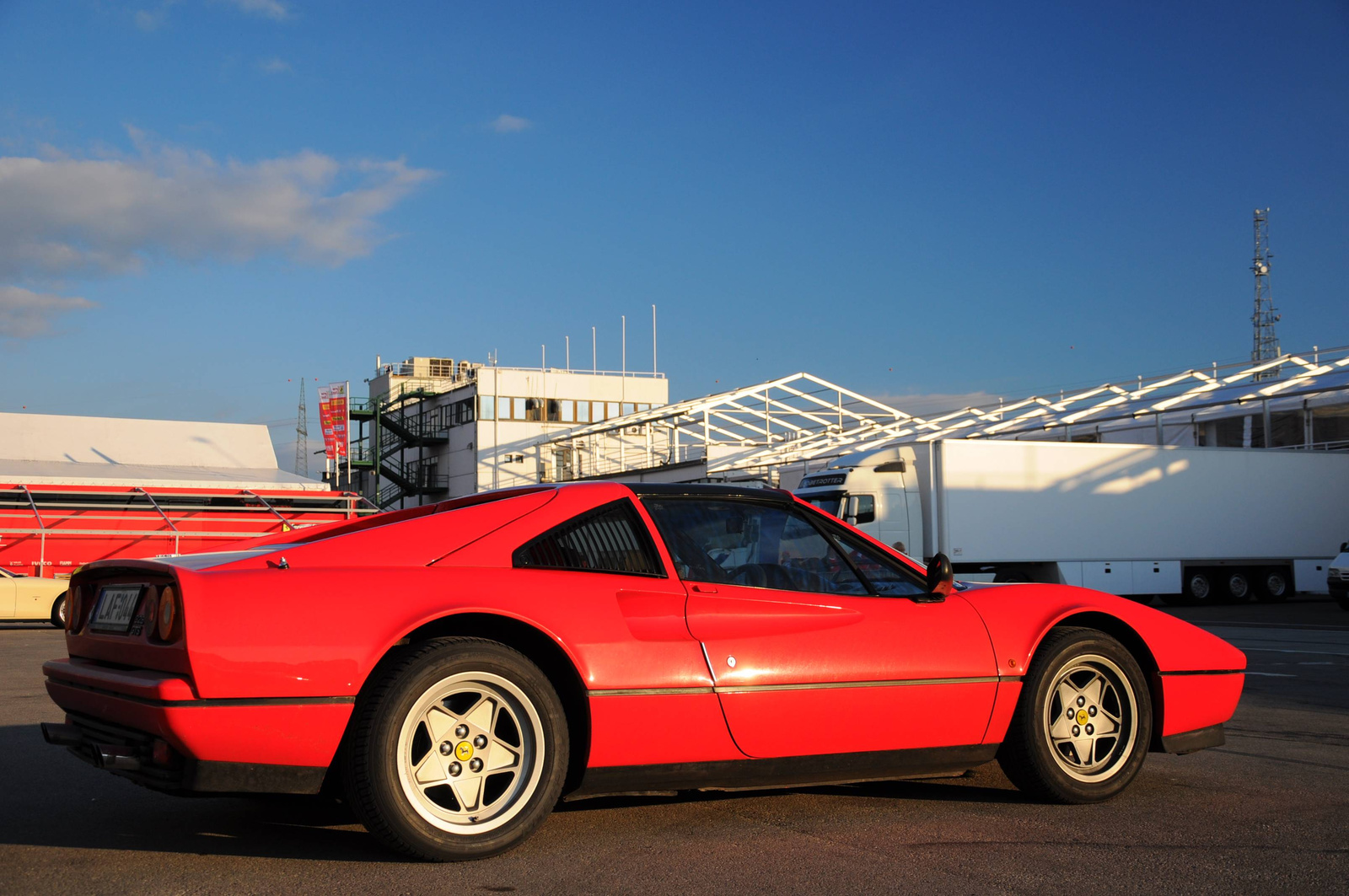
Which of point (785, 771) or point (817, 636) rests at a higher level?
point (817, 636)

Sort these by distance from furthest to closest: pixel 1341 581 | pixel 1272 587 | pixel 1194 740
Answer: pixel 1272 587, pixel 1341 581, pixel 1194 740

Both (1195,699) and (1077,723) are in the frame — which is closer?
(1077,723)

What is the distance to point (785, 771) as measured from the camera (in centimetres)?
421

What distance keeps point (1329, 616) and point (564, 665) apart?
2040cm

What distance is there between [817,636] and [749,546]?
0.47 m

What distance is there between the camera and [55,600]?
61.5 ft

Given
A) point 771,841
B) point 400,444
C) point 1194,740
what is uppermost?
point 400,444

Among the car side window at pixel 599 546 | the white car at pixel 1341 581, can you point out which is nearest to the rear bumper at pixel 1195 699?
the car side window at pixel 599 546

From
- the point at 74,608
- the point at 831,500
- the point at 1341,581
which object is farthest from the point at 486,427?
the point at 74,608

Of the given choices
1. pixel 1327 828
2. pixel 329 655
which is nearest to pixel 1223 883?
pixel 1327 828

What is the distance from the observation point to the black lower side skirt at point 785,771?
3.97m

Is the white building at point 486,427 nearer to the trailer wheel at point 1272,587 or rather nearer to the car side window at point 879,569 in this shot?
the trailer wheel at point 1272,587

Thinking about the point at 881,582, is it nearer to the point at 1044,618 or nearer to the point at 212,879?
the point at 1044,618

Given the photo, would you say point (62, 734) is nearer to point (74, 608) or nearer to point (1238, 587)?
point (74, 608)
